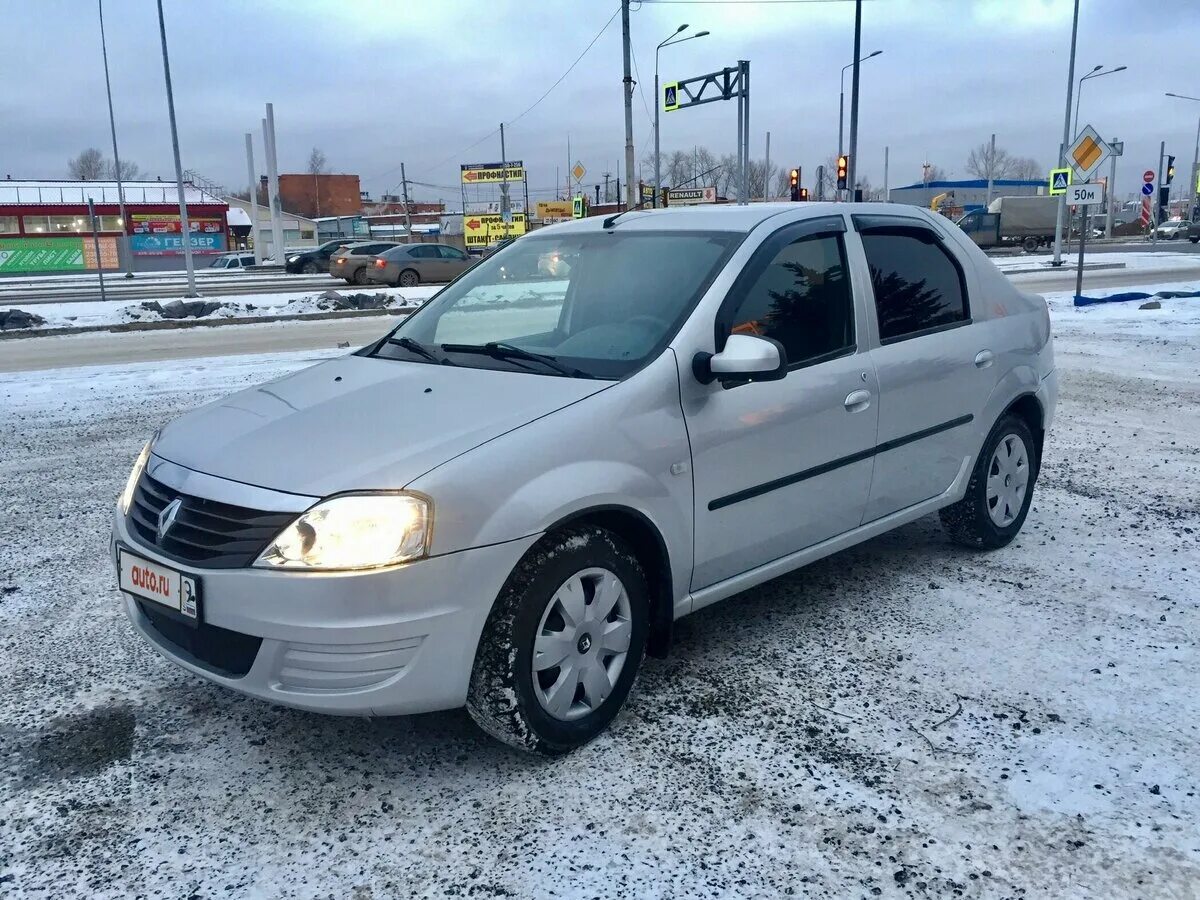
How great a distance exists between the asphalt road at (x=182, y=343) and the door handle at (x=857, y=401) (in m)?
10.9

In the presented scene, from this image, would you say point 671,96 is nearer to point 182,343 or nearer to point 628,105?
point 628,105

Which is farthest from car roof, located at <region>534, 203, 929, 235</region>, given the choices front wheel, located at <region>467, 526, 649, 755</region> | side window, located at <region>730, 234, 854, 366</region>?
front wheel, located at <region>467, 526, 649, 755</region>

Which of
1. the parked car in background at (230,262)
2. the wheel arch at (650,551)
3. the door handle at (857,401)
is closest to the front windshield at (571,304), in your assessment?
the wheel arch at (650,551)

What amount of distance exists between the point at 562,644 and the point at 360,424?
94 cm

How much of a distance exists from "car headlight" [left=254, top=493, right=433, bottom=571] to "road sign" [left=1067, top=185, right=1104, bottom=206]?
52.3 ft

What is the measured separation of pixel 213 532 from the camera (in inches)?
113

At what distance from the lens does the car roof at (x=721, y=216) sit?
400cm

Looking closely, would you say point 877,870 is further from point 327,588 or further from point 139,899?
point 139,899

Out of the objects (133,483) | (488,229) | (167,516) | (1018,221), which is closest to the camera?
(167,516)

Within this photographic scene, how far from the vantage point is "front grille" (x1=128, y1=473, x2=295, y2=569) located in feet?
9.15

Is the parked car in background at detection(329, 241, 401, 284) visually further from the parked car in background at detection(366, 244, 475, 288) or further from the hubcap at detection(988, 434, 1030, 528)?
the hubcap at detection(988, 434, 1030, 528)

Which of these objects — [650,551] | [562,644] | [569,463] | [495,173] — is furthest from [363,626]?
[495,173]

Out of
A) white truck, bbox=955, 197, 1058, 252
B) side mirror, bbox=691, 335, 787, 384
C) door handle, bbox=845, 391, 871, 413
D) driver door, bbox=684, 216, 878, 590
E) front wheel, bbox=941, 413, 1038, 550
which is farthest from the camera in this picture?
white truck, bbox=955, 197, 1058, 252

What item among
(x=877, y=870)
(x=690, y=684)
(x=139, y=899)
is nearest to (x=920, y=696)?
(x=690, y=684)
